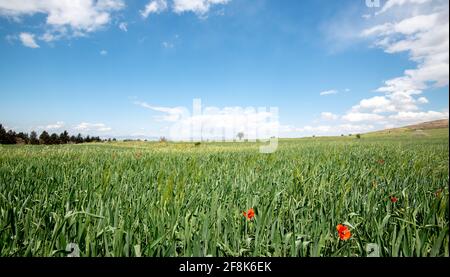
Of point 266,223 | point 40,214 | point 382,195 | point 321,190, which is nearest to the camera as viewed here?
point 266,223

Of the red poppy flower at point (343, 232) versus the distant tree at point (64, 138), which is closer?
the red poppy flower at point (343, 232)

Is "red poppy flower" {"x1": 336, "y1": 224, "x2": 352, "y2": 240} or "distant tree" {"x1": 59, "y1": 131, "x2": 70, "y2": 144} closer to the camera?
"red poppy flower" {"x1": 336, "y1": 224, "x2": 352, "y2": 240}

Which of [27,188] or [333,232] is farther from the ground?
[27,188]

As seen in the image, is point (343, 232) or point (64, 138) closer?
point (343, 232)

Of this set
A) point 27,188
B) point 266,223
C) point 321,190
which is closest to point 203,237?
point 266,223

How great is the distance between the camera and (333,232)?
1843 mm
